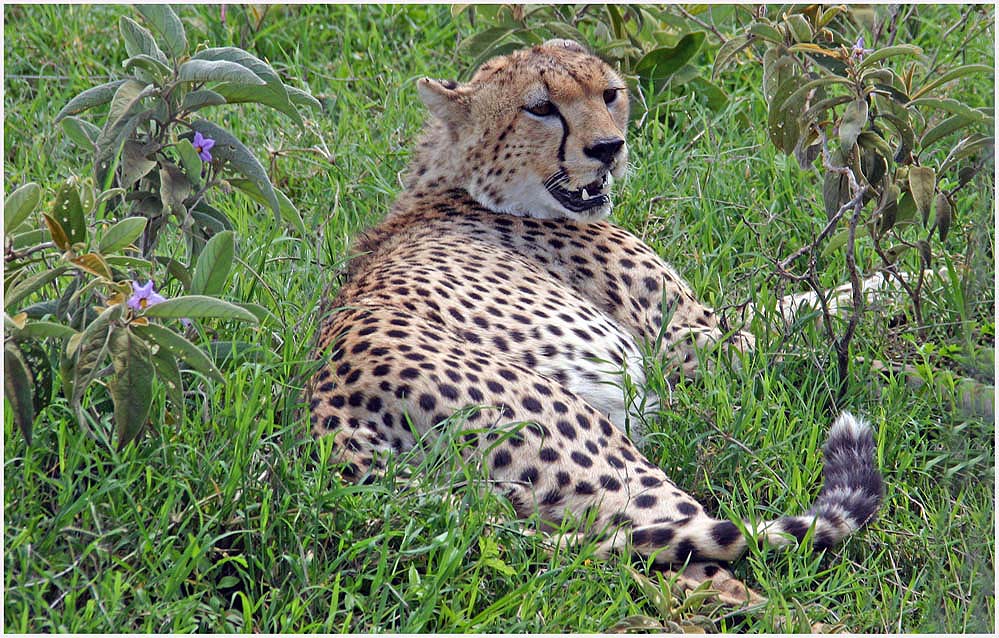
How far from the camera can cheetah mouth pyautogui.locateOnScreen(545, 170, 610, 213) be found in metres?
3.77

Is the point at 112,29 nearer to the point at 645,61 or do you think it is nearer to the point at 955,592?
the point at 645,61

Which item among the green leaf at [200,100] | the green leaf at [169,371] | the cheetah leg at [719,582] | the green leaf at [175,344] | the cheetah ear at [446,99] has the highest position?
the green leaf at [200,100]

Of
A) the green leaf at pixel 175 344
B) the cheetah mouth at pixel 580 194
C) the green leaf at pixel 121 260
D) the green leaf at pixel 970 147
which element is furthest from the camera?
the cheetah mouth at pixel 580 194

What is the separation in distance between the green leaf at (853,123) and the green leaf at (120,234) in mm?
1797

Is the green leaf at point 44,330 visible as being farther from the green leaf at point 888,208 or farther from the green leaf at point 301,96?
the green leaf at point 888,208

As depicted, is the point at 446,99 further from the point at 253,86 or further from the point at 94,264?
the point at 94,264

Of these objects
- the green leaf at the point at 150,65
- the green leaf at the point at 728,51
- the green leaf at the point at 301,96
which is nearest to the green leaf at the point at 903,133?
the green leaf at the point at 728,51

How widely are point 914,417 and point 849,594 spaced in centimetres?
73

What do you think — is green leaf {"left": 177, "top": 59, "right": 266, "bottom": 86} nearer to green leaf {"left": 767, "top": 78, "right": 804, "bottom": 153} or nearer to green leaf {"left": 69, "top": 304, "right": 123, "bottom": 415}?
green leaf {"left": 69, "top": 304, "right": 123, "bottom": 415}

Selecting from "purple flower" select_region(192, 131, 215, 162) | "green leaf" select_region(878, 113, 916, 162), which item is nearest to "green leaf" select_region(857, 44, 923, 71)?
"green leaf" select_region(878, 113, 916, 162)

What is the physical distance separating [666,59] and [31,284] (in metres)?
3.13

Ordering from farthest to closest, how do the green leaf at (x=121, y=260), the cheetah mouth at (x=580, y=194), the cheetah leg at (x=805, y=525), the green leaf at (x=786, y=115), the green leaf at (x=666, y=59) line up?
the green leaf at (x=666, y=59)
the cheetah mouth at (x=580, y=194)
the green leaf at (x=786, y=115)
the cheetah leg at (x=805, y=525)
the green leaf at (x=121, y=260)

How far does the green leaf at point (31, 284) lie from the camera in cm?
229

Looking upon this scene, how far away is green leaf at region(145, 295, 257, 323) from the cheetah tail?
50.3 inches
